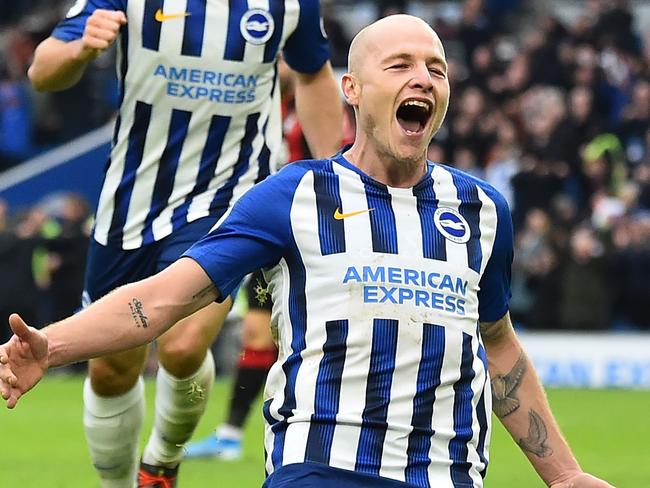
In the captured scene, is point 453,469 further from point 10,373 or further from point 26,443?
point 26,443

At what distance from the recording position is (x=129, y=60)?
19.8ft

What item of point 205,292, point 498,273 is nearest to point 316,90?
point 498,273

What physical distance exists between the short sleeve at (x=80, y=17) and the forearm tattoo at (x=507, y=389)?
2236 mm

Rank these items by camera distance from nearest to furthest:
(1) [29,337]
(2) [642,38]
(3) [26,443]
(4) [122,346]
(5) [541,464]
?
(1) [29,337]
(4) [122,346]
(5) [541,464]
(3) [26,443]
(2) [642,38]

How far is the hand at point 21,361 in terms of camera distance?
3592 millimetres

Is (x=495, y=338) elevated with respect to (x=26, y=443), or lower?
elevated

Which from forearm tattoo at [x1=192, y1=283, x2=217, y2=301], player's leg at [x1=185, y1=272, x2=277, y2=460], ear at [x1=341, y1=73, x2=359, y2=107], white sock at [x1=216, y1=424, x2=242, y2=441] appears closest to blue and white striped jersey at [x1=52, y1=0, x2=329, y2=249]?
ear at [x1=341, y1=73, x2=359, y2=107]

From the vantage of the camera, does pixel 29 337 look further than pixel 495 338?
No

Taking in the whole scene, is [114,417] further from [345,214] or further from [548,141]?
[548,141]

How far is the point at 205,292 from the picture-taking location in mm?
4059

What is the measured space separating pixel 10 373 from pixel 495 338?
1512 millimetres

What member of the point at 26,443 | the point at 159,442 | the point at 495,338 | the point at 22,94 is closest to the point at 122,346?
the point at 495,338

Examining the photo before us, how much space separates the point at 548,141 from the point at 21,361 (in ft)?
49.9

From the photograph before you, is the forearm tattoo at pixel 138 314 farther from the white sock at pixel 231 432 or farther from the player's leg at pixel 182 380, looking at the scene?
the white sock at pixel 231 432
